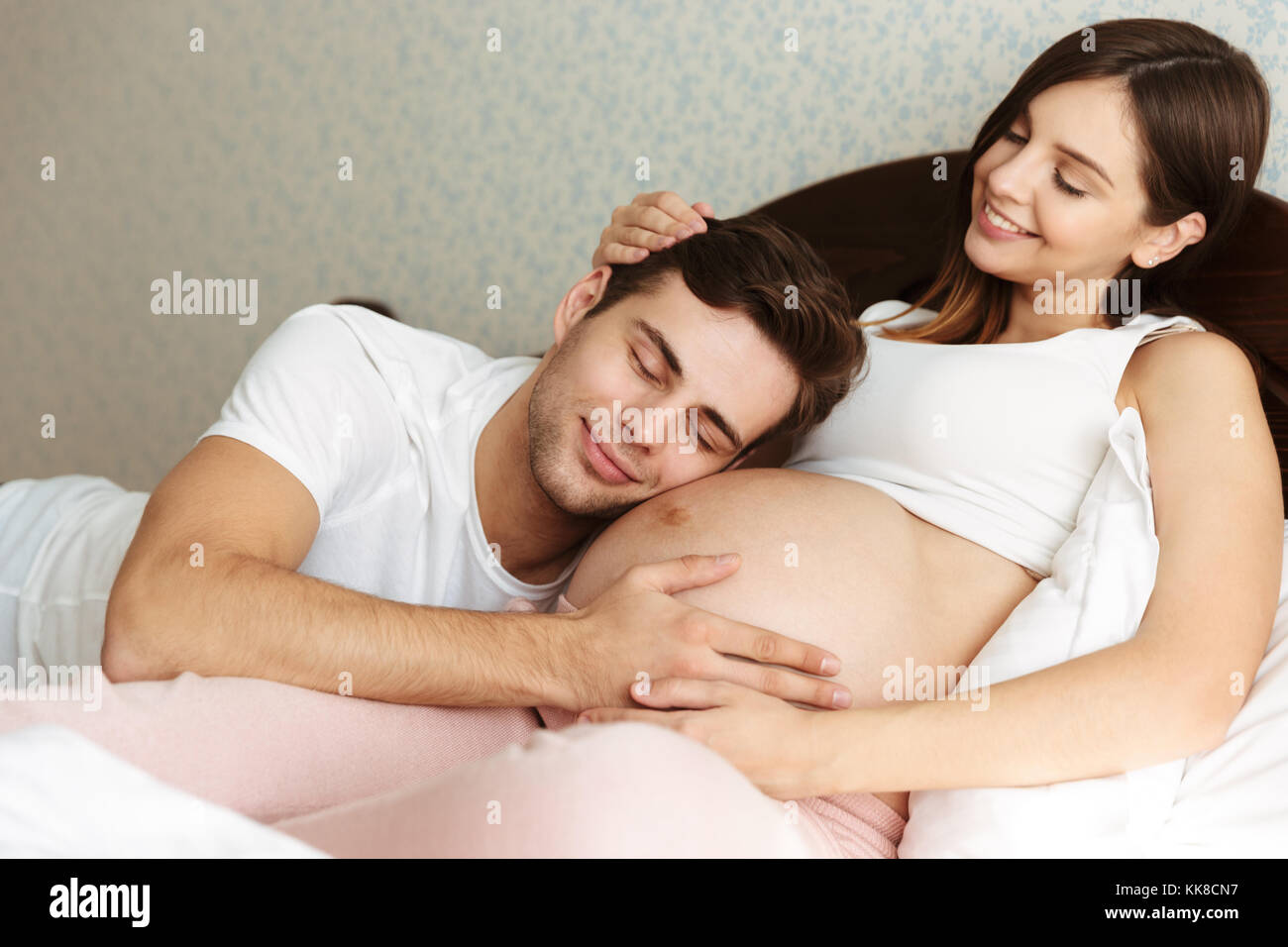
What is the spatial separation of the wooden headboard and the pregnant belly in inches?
20.8

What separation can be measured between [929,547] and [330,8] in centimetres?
180

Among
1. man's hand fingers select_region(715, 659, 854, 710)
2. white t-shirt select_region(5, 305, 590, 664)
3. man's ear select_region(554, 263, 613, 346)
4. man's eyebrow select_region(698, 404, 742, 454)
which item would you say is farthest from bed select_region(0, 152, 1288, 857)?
man's ear select_region(554, 263, 613, 346)

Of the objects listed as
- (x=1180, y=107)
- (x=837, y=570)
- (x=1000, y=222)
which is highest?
(x=1180, y=107)

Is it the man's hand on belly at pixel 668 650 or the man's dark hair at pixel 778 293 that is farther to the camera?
the man's dark hair at pixel 778 293

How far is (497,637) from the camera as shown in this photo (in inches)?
40.4

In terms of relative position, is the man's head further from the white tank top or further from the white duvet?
the white duvet

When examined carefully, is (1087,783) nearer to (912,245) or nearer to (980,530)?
(980,530)

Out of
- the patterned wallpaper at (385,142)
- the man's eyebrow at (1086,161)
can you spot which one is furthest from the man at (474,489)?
the patterned wallpaper at (385,142)

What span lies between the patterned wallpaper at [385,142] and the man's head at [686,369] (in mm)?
628

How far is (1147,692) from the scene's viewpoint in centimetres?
91

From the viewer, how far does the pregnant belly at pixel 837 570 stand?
1035mm

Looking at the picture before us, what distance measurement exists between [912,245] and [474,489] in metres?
0.84

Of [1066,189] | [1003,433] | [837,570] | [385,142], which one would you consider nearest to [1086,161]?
[1066,189]

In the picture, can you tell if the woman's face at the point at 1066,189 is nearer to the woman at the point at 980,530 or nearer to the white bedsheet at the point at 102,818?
the woman at the point at 980,530
